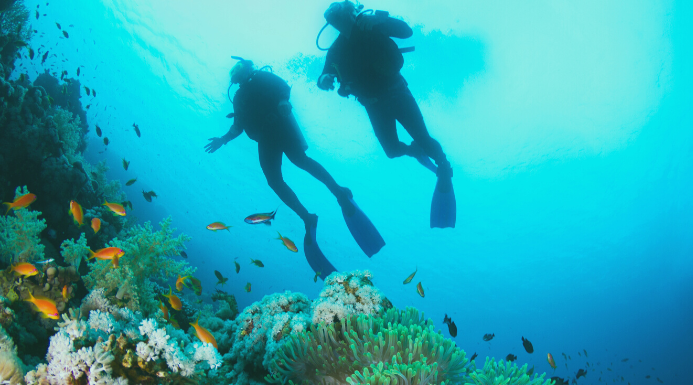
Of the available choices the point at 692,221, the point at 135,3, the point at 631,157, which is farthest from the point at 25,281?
the point at 692,221

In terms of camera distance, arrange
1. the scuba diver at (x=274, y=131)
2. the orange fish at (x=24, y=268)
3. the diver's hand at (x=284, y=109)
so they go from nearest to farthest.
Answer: the orange fish at (x=24, y=268), the diver's hand at (x=284, y=109), the scuba diver at (x=274, y=131)

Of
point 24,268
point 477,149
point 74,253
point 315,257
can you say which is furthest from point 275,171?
point 477,149

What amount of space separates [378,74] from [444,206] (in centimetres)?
352

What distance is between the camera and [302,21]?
18.5 m

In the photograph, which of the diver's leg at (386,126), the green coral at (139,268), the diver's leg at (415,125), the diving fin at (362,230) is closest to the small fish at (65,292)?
the green coral at (139,268)

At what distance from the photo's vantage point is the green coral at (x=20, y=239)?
4.00 meters

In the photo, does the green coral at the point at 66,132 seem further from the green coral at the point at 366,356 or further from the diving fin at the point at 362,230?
the green coral at the point at 366,356

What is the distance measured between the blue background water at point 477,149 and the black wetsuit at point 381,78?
1232cm

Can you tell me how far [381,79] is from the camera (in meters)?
6.73

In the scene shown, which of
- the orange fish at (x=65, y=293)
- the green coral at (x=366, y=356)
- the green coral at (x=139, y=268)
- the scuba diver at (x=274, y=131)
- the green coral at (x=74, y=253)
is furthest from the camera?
the scuba diver at (x=274, y=131)

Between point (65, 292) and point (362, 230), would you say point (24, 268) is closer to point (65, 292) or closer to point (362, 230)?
point (65, 292)

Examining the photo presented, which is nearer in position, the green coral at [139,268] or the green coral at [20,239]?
the green coral at [139,268]

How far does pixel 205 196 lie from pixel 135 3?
17.5 m

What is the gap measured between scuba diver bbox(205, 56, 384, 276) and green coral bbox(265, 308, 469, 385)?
4.40 m
